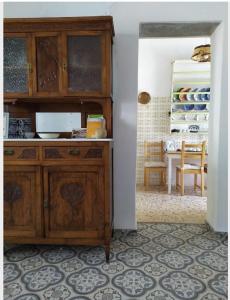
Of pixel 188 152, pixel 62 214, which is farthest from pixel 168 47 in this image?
pixel 62 214

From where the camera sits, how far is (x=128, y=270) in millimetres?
1707

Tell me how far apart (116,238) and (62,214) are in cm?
Result: 70

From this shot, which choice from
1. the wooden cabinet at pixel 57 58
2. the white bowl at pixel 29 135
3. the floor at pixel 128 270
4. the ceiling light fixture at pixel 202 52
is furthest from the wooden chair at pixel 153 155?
the wooden cabinet at pixel 57 58

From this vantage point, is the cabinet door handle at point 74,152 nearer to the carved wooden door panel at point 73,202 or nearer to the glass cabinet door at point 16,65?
the carved wooden door panel at point 73,202

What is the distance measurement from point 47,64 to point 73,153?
0.83 m

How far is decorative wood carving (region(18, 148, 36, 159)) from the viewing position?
1.79m

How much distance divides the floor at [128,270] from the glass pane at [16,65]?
1.46 meters

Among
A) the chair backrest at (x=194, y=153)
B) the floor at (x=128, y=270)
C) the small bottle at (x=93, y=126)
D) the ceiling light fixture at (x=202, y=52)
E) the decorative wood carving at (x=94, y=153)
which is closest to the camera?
the floor at (x=128, y=270)

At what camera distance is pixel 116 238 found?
224 cm

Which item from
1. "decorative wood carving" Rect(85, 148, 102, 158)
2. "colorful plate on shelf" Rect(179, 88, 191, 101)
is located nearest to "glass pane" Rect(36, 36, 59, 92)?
"decorative wood carving" Rect(85, 148, 102, 158)

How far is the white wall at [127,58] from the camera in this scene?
2219 millimetres

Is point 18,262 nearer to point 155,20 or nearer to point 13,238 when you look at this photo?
point 13,238

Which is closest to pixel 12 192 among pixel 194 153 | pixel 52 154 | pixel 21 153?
pixel 21 153

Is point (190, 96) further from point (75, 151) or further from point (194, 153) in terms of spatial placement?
point (75, 151)
